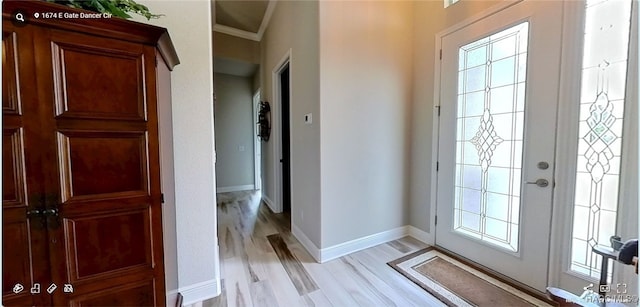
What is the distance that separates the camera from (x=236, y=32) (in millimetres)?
4145

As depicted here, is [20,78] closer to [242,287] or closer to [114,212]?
[114,212]

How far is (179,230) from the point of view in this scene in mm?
1610

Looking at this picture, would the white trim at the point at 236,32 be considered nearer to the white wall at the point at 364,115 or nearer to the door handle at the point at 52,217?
the white wall at the point at 364,115

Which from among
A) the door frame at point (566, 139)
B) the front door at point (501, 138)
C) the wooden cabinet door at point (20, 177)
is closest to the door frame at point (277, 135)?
the front door at point (501, 138)

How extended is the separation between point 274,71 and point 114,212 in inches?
112

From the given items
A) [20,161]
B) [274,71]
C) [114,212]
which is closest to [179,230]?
[114,212]

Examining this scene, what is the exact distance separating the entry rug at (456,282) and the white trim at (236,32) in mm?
→ 4128

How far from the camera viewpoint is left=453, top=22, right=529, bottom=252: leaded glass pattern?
1.85 meters

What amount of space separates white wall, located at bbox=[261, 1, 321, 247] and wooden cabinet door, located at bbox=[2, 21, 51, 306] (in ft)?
5.55

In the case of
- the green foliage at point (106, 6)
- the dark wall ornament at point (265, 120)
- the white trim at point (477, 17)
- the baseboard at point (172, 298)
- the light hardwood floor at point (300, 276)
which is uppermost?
the white trim at point (477, 17)

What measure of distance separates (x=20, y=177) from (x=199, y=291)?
1.27m

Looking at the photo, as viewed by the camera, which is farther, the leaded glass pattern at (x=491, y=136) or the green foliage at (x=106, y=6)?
the leaded glass pattern at (x=491, y=136)

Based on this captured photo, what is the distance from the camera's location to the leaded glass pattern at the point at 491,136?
185 centimetres

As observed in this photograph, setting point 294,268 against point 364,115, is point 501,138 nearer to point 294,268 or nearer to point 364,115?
point 364,115
